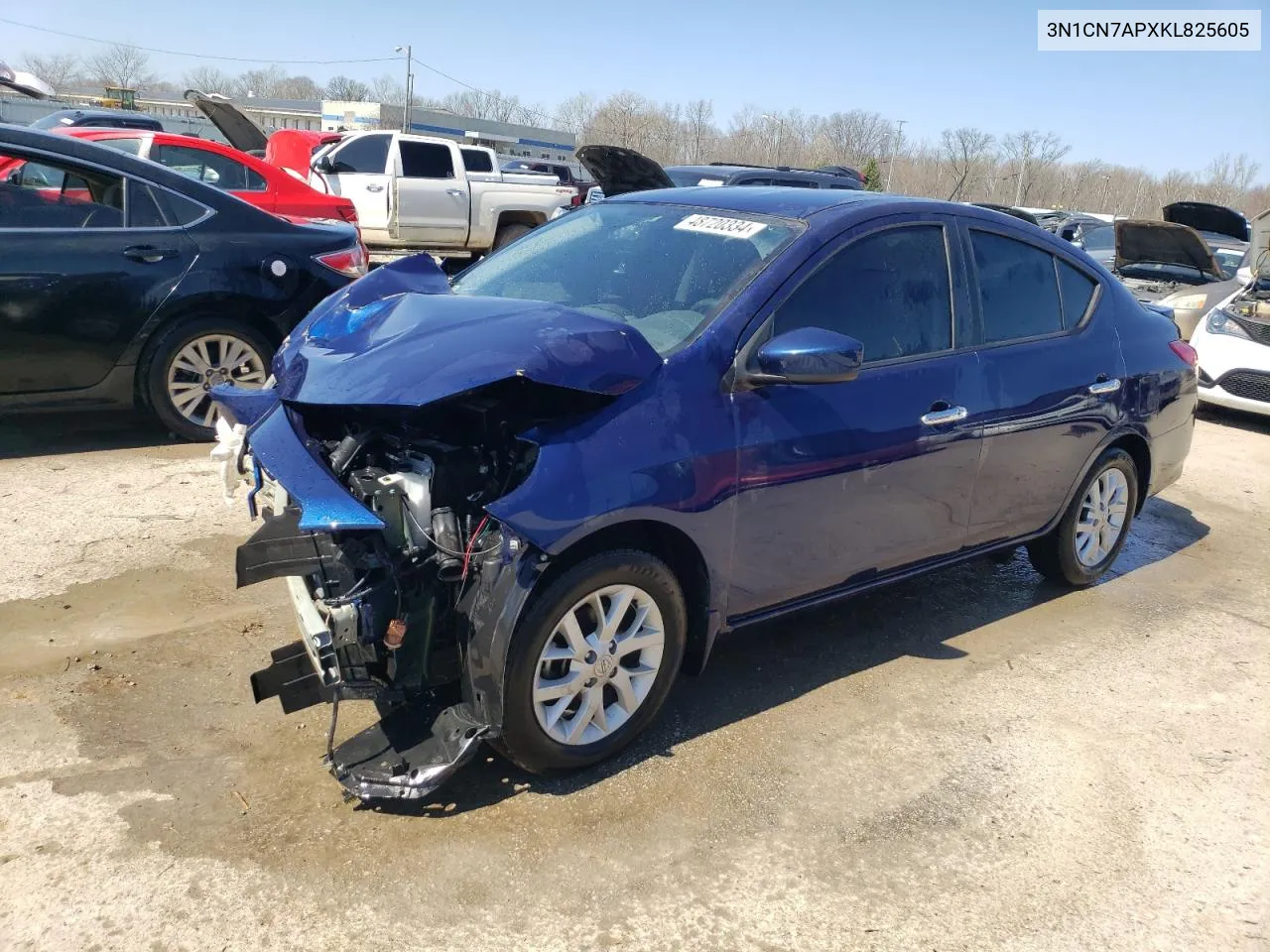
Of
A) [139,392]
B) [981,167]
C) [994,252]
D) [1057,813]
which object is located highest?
[981,167]

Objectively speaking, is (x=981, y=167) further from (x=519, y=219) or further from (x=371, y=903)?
(x=371, y=903)

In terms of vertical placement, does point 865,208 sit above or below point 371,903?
above

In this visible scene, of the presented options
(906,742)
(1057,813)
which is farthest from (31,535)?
(1057,813)

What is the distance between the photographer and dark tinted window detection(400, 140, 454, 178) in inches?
599

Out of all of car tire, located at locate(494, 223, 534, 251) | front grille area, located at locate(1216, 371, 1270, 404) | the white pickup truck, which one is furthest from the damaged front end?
car tire, located at locate(494, 223, 534, 251)

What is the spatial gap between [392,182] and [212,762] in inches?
511

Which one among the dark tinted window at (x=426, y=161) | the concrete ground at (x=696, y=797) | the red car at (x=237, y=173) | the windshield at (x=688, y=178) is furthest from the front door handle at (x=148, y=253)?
the dark tinted window at (x=426, y=161)

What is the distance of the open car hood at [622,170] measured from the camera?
24.2ft

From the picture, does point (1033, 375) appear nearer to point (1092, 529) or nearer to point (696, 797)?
point (1092, 529)

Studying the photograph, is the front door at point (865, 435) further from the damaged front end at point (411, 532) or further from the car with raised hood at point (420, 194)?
the car with raised hood at point (420, 194)

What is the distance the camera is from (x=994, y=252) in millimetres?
4246

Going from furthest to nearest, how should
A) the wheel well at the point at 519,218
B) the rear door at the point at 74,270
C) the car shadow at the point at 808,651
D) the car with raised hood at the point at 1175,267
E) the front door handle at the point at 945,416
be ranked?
the wheel well at the point at 519,218 < the car with raised hood at the point at 1175,267 < the rear door at the point at 74,270 < the front door handle at the point at 945,416 < the car shadow at the point at 808,651

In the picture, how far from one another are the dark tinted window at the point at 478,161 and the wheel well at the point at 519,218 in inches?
73.8

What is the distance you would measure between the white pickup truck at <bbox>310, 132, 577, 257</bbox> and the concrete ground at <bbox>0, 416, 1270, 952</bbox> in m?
10.9
